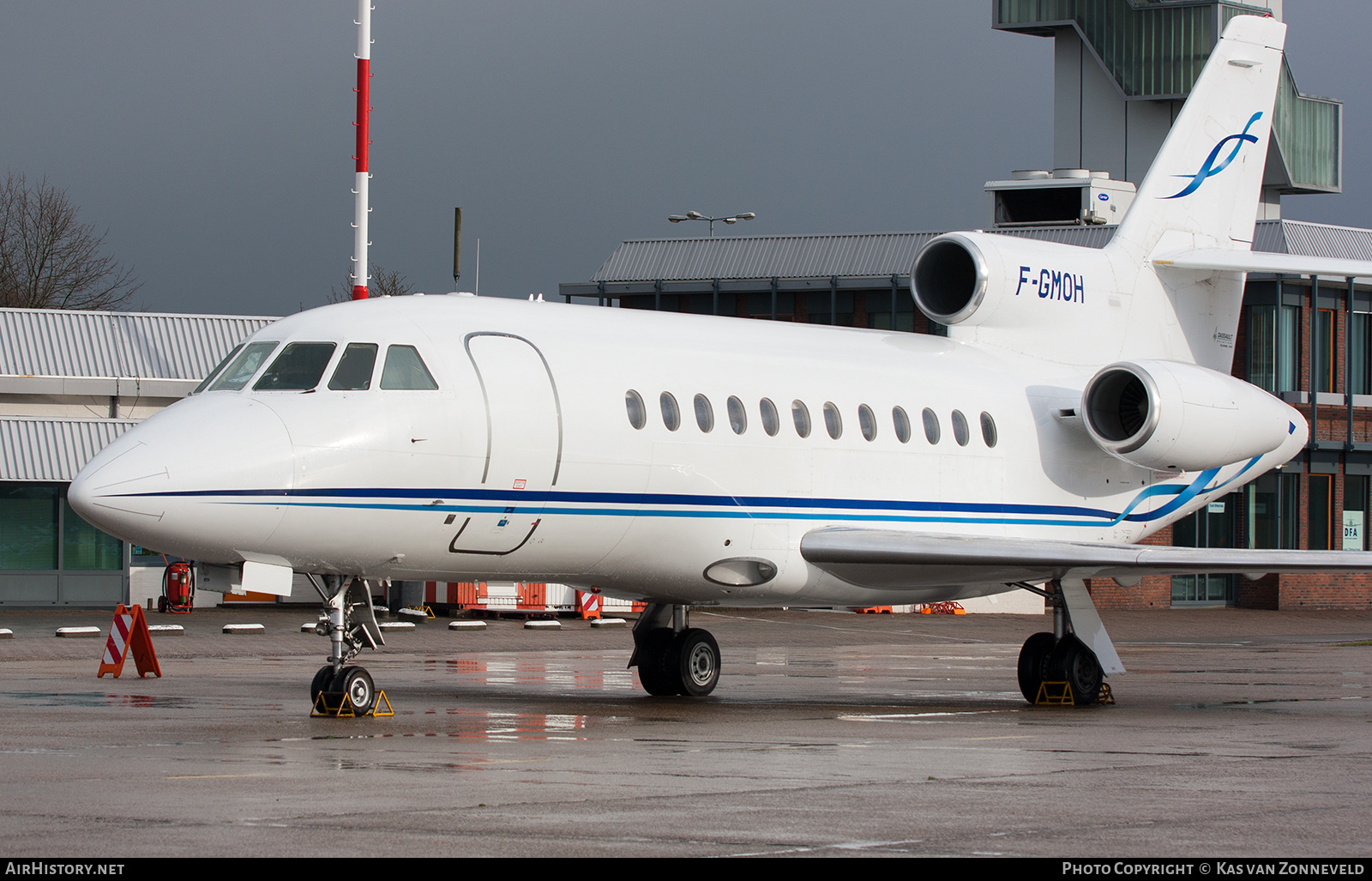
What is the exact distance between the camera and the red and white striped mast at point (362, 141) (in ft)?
91.4

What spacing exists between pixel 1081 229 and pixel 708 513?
1265 inches

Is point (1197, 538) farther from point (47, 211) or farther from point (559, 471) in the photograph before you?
point (47, 211)

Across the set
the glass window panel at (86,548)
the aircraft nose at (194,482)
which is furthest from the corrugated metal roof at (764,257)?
the aircraft nose at (194,482)

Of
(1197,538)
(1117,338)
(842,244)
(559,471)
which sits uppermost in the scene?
(842,244)

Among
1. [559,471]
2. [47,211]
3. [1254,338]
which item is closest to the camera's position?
[559,471]

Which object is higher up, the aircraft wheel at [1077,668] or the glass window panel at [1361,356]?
the glass window panel at [1361,356]

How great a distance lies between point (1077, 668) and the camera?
18.4 m

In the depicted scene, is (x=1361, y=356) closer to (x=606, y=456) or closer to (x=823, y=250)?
(x=823, y=250)

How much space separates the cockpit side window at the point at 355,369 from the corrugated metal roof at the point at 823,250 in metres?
31.4

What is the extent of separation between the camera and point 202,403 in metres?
14.4

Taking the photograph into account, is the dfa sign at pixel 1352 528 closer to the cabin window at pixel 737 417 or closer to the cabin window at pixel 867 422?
the cabin window at pixel 867 422
